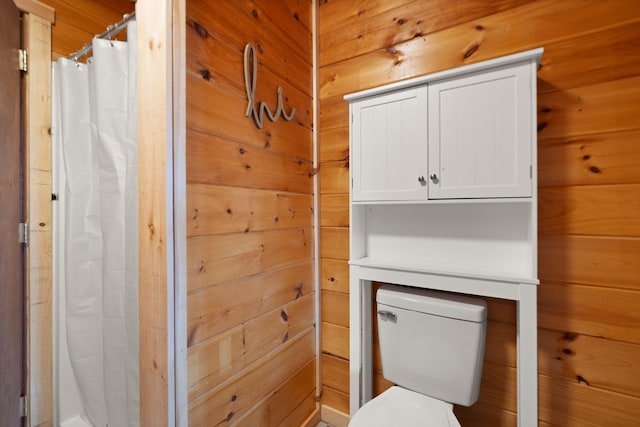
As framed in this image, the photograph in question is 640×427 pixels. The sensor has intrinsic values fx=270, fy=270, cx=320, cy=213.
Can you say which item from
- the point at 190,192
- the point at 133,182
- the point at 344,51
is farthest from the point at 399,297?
the point at 344,51

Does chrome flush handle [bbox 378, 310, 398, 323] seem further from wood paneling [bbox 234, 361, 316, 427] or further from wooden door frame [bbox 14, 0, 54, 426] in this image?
wooden door frame [bbox 14, 0, 54, 426]

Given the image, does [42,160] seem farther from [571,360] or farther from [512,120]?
[571,360]

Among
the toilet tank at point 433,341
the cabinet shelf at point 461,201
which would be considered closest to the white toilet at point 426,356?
the toilet tank at point 433,341

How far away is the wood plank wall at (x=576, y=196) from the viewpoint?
37.1 inches

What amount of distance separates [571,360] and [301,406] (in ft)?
3.94

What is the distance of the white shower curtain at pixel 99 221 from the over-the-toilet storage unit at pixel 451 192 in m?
0.87

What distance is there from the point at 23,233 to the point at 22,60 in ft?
2.46

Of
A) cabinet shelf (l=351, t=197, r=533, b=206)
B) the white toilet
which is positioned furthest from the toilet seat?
cabinet shelf (l=351, t=197, r=533, b=206)

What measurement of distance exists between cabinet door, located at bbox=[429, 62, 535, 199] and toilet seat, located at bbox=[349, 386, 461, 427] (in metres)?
0.80

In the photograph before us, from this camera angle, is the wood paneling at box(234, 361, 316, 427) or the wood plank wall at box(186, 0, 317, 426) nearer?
the wood plank wall at box(186, 0, 317, 426)

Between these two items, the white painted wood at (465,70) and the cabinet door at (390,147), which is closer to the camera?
the white painted wood at (465,70)

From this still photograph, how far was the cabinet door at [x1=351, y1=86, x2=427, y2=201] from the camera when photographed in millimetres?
1082

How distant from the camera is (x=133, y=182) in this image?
3.05 feet

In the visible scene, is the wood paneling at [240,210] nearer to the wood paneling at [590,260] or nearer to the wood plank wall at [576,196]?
the wood plank wall at [576,196]
